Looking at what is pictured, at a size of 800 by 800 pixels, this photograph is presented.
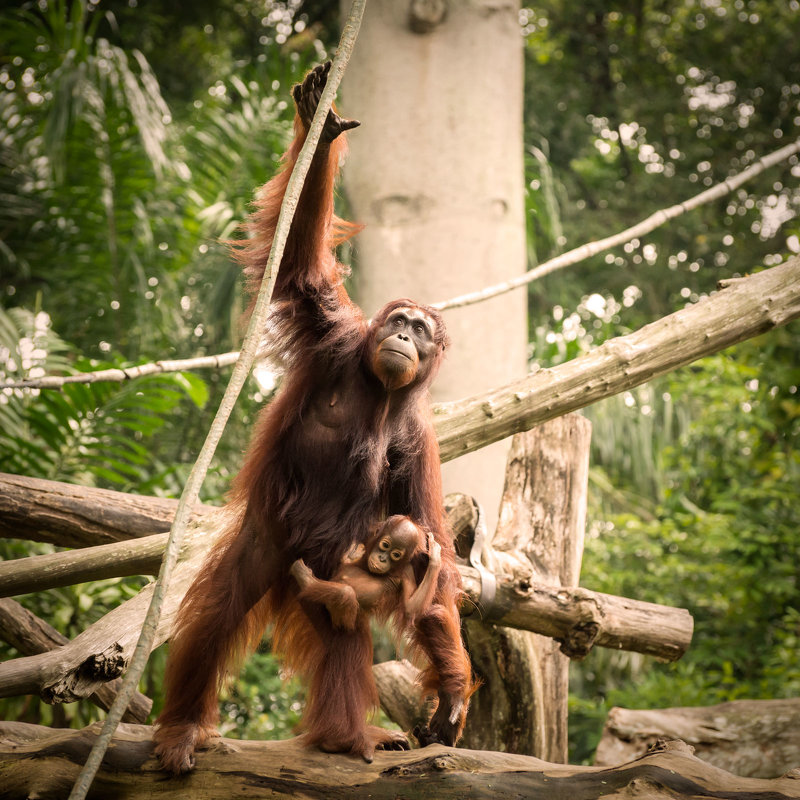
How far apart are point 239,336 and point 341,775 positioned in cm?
198

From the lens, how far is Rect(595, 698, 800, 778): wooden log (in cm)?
378

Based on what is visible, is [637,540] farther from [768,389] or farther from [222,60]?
[222,60]

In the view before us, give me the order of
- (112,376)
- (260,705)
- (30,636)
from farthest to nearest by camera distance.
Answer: (260,705)
(30,636)
(112,376)

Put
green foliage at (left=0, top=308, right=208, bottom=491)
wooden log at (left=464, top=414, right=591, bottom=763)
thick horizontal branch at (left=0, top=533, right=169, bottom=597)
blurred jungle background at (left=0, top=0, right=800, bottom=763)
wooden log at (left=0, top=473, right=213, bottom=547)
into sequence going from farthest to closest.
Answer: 1. blurred jungle background at (left=0, top=0, right=800, bottom=763)
2. green foliage at (left=0, top=308, right=208, bottom=491)
3. wooden log at (left=464, top=414, right=591, bottom=763)
4. wooden log at (left=0, top=473, right=213, bottom=547)
5. thick horizontal branch at (left=0, top=533, right=169, bottom=597)

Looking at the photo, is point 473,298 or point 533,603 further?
point 473,298

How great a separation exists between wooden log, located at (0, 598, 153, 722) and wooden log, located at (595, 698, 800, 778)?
2.04 metres

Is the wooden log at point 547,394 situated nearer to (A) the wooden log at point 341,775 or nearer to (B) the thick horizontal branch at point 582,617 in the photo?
(B) the thick horizontal branch at point 582,617

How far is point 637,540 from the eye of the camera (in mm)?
7688

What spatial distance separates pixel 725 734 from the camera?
12.9ft

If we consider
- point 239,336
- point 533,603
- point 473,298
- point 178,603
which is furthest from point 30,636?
point 473,298

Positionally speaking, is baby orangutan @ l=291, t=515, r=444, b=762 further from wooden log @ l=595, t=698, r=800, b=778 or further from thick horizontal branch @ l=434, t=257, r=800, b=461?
wooden log @ l=595, t=698, r=800, b=778

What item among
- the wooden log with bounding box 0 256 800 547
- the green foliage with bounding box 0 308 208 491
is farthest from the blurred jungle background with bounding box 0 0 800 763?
the wooden log with bounding box 0 256 800 547

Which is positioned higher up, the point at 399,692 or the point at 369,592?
the point at 369,592

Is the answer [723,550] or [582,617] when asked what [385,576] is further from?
[723,550]
